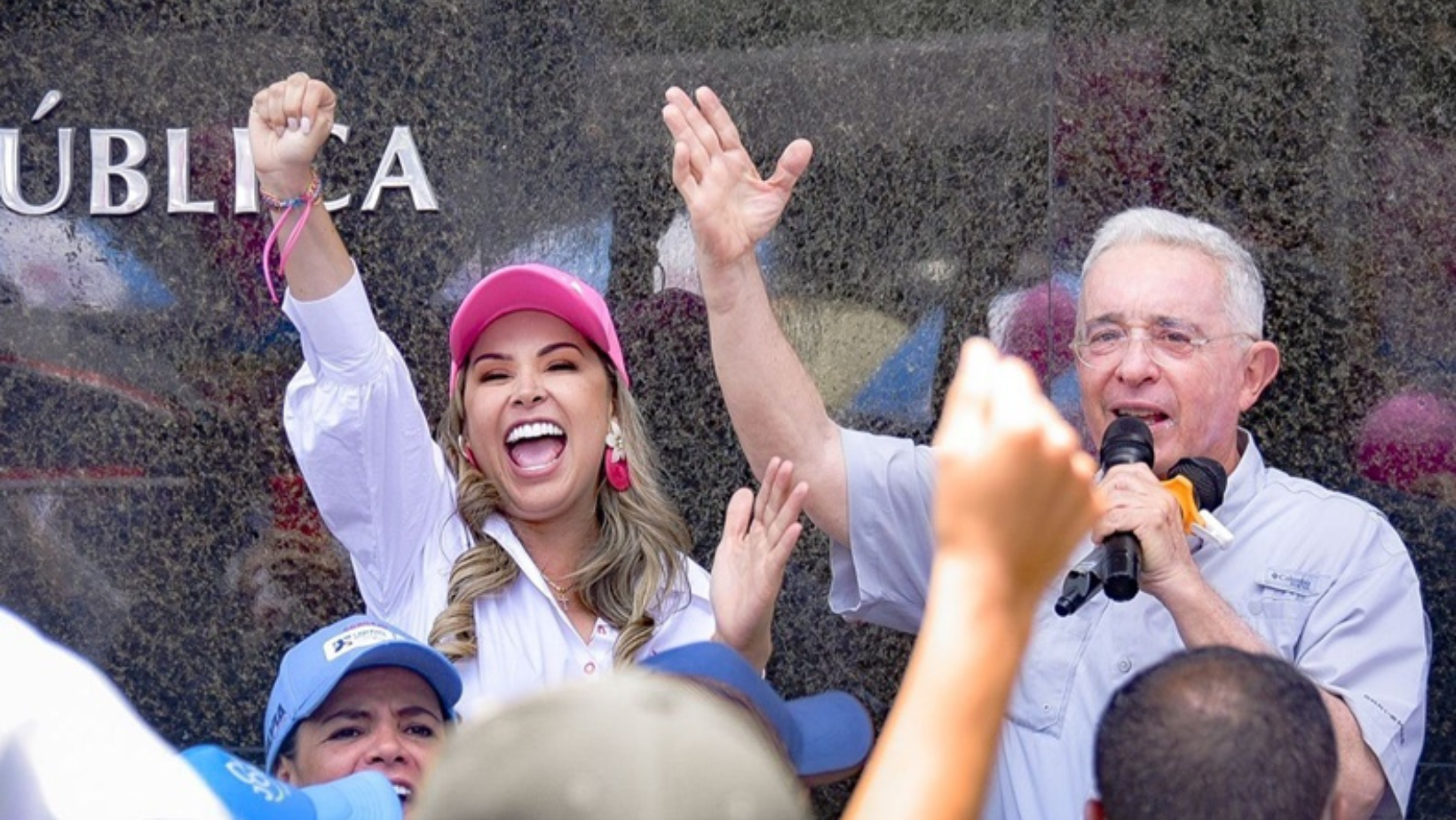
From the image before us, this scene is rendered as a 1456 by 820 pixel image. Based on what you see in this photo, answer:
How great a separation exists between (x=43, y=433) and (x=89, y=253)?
41cm

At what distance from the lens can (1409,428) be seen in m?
4.39

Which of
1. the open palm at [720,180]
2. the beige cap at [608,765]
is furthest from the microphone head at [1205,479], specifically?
the beige cap at [608,765]

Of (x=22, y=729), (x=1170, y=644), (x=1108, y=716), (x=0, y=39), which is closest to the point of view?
(x=22, y=729)

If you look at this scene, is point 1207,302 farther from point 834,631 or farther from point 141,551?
point 141,551

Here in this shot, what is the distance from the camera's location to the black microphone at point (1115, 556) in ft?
10.2

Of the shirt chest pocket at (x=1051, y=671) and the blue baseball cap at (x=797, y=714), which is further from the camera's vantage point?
the shirt chest pocket at (x=1051, y=671)

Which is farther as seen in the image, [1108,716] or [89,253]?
[89,253]

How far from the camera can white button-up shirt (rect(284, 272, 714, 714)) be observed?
3650 millimetres

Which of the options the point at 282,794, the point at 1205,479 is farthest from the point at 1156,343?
the point at 282,794

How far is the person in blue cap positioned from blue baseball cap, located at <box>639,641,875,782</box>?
1.56 ft

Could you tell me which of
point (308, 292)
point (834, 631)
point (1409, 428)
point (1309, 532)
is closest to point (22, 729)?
point (308, 292)

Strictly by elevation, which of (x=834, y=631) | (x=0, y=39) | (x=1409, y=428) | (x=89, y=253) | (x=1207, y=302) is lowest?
(x=834, y=631)

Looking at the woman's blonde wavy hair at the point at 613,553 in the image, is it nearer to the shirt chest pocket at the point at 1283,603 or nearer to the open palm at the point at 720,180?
the open palm at the point at 720,180

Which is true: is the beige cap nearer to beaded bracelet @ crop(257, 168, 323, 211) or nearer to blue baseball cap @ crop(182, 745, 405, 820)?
blue baseball cap @ crop(182, 745, 405, 820)
